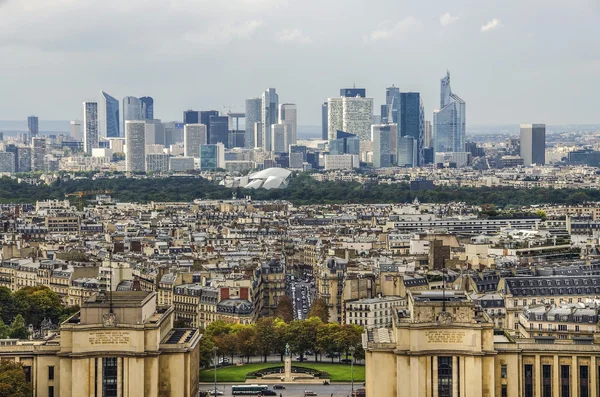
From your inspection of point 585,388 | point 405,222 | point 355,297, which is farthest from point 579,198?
point 585,388

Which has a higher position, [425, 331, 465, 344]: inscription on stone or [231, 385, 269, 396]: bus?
[425, 331, 465, 344]: inscription on stone

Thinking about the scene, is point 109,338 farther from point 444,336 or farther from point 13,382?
point 444,336

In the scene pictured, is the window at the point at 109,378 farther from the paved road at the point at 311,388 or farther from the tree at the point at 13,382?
the paved road at the point at 311,388

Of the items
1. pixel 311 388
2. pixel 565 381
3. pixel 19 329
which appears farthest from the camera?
pixel 19 329

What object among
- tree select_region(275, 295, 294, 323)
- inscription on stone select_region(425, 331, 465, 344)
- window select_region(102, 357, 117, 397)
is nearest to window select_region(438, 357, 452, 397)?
inscription on stone select_region(425, 331, 465, 344)

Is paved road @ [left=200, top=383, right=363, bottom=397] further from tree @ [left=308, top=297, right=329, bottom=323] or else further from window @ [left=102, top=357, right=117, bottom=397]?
tree @ [left=308, top=297, right=329, bottom=323]

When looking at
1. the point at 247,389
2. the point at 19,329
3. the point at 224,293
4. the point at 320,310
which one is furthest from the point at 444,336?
the point at 224,293

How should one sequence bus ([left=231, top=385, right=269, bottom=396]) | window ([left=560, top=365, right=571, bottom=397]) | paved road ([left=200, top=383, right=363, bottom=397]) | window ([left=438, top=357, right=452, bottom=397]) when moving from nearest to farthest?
window ([left=438, top=357, right=452, bottom=397])
window ([left=560, top=365, right=571, bottom=397])
bus ([left=231, top=385, right=269, bottom=396])
paved road ([left=200, top=383, right=363, bottom=397])
